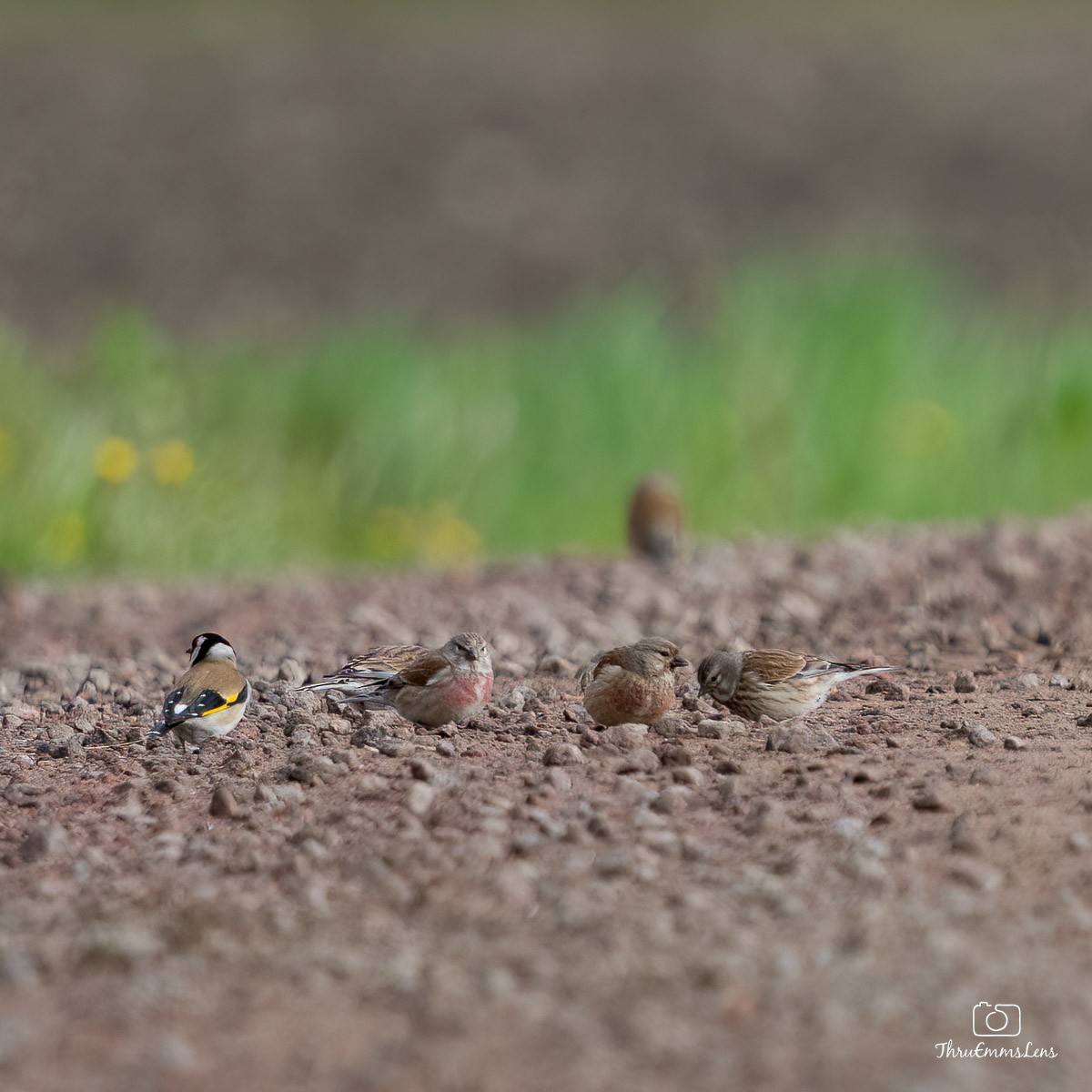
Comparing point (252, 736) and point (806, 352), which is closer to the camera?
point (252, 736)

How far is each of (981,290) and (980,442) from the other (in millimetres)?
5419

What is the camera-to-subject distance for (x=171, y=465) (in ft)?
22.5

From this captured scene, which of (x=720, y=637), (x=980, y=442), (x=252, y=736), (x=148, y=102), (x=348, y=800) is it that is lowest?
(x=348, y=800)

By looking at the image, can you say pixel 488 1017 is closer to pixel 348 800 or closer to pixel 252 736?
pixel 348 800

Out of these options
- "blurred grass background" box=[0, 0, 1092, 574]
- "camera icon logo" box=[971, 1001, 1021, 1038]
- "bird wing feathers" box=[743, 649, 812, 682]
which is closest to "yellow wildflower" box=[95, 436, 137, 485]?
"blurred grass background" box=[0, 0, 1092, 574]

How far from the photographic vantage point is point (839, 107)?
16.9m

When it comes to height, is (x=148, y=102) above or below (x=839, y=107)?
below

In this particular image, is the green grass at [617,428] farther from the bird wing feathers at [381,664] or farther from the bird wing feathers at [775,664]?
the bird wing feathers at [775,664]

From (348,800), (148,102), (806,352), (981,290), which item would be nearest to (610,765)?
(348,800)

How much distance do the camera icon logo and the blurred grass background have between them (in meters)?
4.92

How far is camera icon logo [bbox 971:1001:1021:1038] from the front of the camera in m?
2.35

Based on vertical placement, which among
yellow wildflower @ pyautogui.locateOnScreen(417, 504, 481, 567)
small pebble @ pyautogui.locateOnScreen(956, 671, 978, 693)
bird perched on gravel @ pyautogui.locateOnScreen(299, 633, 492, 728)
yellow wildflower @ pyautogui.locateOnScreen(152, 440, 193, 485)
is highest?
yellow wildflower @ pyautogui.locateOnScreen(417, 504, 481, 567)

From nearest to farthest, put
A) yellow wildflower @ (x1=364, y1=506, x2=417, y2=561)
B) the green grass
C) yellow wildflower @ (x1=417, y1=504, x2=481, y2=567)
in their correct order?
yellow wildflower @ (x1=417, y1=504, x2=481, y2=567)
yellow wildflower @ (x1=364, y1=506, x2=417, y2=561)
the green grass

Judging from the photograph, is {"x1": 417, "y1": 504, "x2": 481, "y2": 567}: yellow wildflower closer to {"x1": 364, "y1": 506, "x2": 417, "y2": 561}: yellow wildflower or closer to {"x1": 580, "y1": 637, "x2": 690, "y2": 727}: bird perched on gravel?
{"x1": 364, "y1": 506, "x2": 417, "y2": 561}: yellow wildflower
